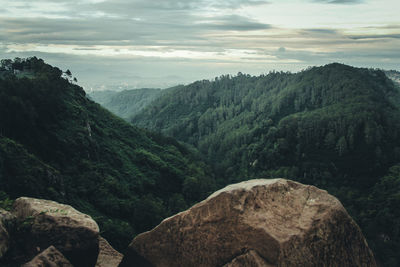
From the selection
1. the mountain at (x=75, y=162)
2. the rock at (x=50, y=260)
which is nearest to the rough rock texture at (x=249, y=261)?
the rock at (x=50, y=260)

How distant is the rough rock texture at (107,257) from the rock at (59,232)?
2.23ft

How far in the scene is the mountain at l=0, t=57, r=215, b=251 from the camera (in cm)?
3619

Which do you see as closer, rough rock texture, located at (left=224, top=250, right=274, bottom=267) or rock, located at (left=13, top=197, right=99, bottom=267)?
rough rock texture, located at (left=224, top=250, right=274, bottom=267)

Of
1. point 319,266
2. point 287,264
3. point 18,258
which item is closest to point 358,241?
Result: point 319,266

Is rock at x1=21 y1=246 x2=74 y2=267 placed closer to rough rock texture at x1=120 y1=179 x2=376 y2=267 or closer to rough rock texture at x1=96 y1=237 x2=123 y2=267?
rough rock texture at x1=96 y1=237 x2=123 y2=267

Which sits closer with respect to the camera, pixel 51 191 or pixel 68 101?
pixel 51 191

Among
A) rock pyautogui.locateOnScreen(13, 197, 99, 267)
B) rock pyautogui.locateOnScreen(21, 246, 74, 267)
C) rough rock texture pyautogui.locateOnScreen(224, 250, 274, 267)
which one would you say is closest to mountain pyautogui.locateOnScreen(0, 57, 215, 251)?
rock pyautogui.locateOnScreen(13, 197, 99, 267)

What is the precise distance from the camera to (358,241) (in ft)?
37.3

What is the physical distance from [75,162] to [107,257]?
43.9 m

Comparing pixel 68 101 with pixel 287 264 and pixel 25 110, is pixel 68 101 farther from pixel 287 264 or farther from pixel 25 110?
pixel 287 264

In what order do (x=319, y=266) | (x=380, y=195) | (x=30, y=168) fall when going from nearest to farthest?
1. (x=319, y=266)
2. (x=30, y=168)
3. (x=380, y=195)

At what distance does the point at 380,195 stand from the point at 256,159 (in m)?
58.4

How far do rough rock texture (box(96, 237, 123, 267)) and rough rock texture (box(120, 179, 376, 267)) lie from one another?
557mm

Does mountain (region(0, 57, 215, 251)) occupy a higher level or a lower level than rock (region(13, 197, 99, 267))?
lower
